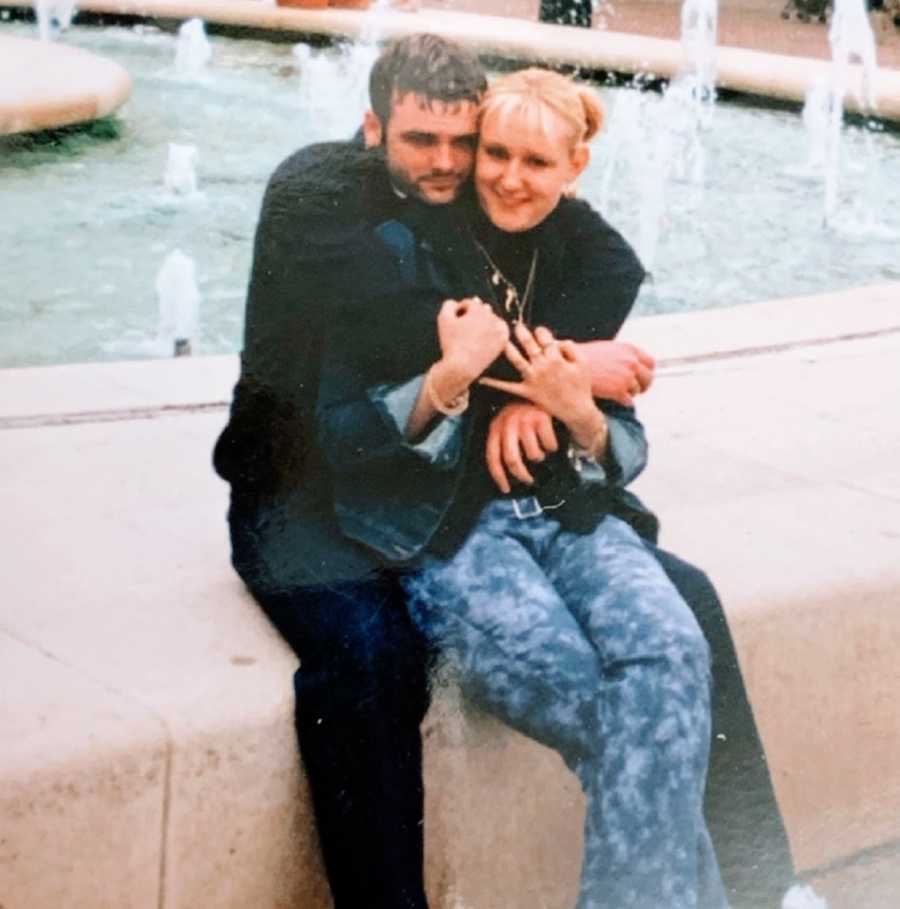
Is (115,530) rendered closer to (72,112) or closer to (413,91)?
(413,91)

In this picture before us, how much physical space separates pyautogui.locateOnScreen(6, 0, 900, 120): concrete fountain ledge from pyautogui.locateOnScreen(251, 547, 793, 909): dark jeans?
29.6 feet

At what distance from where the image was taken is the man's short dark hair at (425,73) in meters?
2.84

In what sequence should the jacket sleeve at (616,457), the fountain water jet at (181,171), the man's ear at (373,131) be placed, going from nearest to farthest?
the man's ear at (373,131), the jacket sleeve at (616,457), the fountain water jet at (181,171)

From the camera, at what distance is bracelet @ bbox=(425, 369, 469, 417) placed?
285 cm

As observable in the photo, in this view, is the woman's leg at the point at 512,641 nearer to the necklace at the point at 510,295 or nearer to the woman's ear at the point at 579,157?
the necklace at the point at 510,295

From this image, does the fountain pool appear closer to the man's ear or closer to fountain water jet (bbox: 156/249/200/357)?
fountain water jet (bbox: 156/249/200/357)

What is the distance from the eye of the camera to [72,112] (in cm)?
941

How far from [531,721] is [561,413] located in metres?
0.47

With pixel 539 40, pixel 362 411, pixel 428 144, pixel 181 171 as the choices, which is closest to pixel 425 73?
pixel 428 144

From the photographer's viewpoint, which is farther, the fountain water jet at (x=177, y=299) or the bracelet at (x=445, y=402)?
the fountain water jet at (x=177, y=299)

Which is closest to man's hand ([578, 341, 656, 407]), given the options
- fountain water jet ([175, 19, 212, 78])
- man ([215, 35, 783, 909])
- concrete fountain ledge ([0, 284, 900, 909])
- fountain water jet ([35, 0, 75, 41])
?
man ([215, 35, 783, 909])

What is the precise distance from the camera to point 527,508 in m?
3.03

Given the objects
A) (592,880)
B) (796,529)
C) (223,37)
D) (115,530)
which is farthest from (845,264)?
(223,37)

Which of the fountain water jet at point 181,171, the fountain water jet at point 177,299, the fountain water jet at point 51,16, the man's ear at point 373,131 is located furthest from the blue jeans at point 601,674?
the fountain water jet at point 51,16
